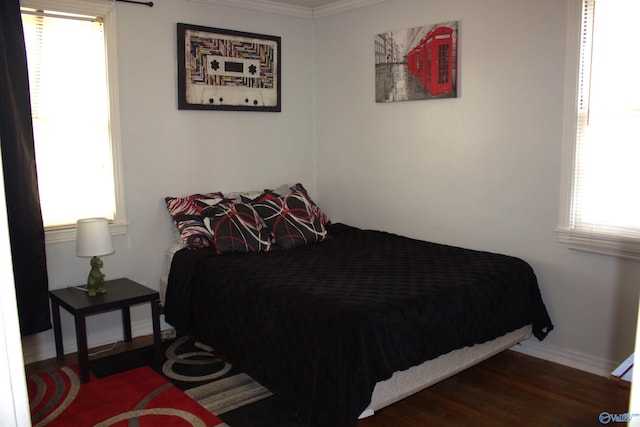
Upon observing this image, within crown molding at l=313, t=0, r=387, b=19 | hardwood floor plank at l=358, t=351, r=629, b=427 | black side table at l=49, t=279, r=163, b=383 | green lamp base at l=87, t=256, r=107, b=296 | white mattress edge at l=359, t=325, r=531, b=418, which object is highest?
crown molding at l=313, t=0, r=387, b=19

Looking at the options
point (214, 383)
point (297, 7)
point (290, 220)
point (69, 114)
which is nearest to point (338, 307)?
point (214, 383)

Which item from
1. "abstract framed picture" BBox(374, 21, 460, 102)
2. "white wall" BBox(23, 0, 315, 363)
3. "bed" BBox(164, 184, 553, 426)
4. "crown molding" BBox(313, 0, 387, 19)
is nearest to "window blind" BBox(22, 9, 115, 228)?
"white wall" BBox(23, 0, 315, 363)

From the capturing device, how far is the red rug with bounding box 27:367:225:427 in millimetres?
2582

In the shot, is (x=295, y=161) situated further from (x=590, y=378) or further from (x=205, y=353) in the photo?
(x=590, y=378)

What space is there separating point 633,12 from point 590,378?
1946mm

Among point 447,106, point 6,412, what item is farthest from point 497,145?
point 6,412

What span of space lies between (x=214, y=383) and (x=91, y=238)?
1.11 m

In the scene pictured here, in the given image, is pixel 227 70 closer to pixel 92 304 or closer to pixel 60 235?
pixel 60 235

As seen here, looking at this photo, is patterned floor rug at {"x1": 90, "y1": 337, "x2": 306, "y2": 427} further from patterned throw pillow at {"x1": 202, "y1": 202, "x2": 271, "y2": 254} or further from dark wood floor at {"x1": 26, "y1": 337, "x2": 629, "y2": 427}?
patterned throw pillow at {"x1": 202, "y1": 202, "x2": 271, "y2": 254}

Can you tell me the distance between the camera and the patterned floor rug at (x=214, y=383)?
103 inches

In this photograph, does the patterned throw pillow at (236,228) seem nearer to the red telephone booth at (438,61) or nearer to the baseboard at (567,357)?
the red telephone booth at (438,61)

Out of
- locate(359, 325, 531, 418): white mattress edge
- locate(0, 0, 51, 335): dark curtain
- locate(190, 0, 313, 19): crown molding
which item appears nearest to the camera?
locate(359, 325, 531, 418): white mattress edge

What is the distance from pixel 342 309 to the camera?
239 centimetres

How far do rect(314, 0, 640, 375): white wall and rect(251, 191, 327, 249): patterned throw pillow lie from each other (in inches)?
24.4
